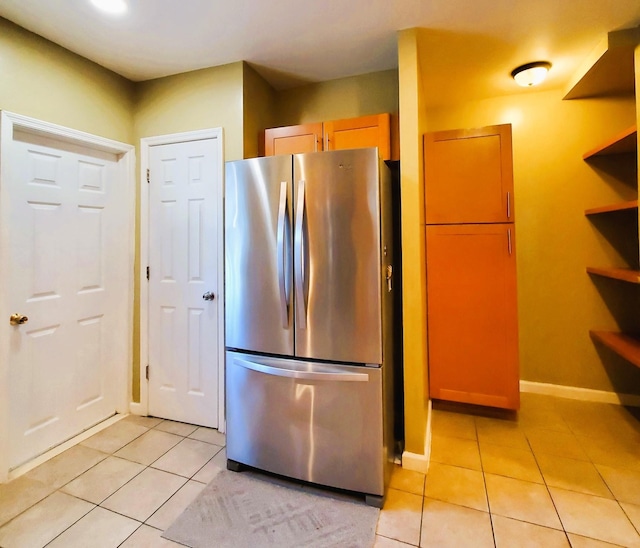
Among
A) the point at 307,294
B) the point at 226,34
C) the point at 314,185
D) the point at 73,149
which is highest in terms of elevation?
the point at 226,34

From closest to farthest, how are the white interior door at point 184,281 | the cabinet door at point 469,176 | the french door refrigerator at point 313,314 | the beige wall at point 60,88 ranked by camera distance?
1. the french door refrigerator at point 313,314
2. the beige wall at point 60,88
3. the cabinet door at point 469,176
4. the white interior door at point 184,281

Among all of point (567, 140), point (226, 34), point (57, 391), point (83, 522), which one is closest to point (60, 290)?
point (57, 391)

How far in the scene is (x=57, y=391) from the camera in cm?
221

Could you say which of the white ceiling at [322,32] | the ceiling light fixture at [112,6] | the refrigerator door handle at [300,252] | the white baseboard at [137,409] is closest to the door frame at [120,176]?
the white baseboard at [137,409]

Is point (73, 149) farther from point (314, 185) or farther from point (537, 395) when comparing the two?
point (537, 395)

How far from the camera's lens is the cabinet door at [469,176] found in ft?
7.49

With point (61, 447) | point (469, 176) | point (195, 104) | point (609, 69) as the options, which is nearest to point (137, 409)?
point (61, 447)

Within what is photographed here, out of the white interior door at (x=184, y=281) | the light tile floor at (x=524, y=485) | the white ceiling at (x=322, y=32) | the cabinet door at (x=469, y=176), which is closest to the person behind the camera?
the light tile floor at (x=524, y=485)

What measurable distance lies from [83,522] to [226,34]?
2716 millimetres

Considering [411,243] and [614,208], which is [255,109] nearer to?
[411,243]

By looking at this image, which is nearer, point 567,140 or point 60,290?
point 60,290

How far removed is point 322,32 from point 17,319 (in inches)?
97.4

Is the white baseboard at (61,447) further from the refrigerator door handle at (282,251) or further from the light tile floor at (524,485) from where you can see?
the light tile floor at (524,485)

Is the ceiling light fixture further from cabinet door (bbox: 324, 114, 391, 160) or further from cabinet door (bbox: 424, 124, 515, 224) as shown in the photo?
cabinet door (bbox: 424, 124, 515, 224)
